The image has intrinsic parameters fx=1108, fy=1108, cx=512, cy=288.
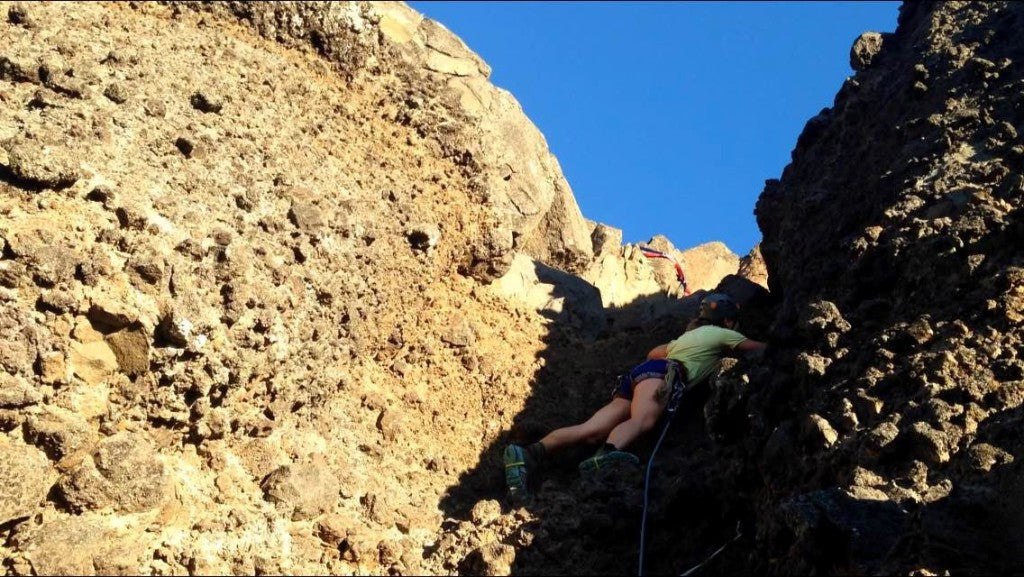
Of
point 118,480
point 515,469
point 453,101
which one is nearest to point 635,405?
point 515,469

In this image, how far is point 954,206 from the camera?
6355 millimetres

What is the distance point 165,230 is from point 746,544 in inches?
134

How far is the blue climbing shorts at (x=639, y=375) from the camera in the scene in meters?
7.59

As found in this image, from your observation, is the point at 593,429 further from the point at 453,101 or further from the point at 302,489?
the point at 453,101

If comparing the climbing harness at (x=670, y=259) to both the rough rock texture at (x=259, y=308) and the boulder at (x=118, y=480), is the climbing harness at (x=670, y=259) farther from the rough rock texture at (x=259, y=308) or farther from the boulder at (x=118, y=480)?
the boulder at (x=118, y=480)

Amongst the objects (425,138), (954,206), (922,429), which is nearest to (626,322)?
(425,138)

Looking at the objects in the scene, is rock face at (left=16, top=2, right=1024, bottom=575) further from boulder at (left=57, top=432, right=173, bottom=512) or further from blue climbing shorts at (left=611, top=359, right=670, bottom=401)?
blue climbing shorts at (left=611, top=359, right=670, bottom=401)

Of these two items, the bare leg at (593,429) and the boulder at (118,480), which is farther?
the bare leg at (593,429)

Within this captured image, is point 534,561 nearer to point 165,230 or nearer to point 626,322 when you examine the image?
point 165,230

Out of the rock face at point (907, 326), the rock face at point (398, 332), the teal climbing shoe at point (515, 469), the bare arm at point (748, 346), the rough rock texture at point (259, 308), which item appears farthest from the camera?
the bare arm at point (748, 346)

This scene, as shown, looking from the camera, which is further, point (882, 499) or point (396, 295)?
point (396, 295)

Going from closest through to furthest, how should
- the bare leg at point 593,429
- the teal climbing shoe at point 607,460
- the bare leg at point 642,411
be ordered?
1. the teal climbing shoe at point 607,460
2. the bare leg at point 642,411
3. the bare leg at point 593,429

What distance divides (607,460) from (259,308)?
2.27 metres

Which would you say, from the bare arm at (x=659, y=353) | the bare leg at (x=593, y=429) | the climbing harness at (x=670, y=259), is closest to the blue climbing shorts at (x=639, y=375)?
the bare leg at (x=593, y=429)
